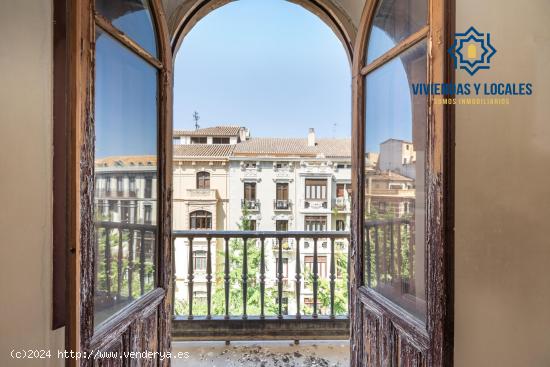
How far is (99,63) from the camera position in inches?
44.1

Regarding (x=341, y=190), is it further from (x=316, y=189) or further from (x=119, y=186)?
(x=119, y=186)

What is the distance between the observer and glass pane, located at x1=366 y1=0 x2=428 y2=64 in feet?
3.85

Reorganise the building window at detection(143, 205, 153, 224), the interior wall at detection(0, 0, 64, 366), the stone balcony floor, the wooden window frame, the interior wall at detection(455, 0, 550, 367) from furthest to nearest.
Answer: the wooden window frame → the stone balcony floor → the building window at detection(143, 205, 153, 224) → the interior wall at detection(455, 0, 550, 367) → the interior wall at detection(0, 0, 64, 366)

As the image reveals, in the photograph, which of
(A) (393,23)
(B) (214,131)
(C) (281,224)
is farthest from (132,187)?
(C) (281,224)

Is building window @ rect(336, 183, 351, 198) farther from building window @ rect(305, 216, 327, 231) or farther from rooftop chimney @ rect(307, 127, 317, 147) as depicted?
rooftop chimney @ rect(307, 127, 317, 147)

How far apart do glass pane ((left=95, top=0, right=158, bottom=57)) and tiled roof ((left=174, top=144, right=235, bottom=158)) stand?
44.2 ft

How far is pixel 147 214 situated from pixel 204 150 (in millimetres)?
14309

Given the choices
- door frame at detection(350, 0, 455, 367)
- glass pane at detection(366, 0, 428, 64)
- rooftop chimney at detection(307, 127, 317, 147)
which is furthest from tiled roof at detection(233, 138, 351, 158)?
door frame at detection(350, 0, 455, 367)

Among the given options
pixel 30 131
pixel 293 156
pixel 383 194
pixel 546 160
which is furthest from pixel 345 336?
pixel 293 156

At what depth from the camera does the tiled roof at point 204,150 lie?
14.8 m

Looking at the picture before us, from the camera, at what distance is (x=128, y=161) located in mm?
1348

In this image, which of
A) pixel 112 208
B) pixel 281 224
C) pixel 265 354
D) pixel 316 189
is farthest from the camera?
pixel 281 224

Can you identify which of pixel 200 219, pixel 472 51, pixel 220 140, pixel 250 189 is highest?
pixel 220 140

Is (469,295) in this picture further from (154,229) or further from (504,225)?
(154,229)
